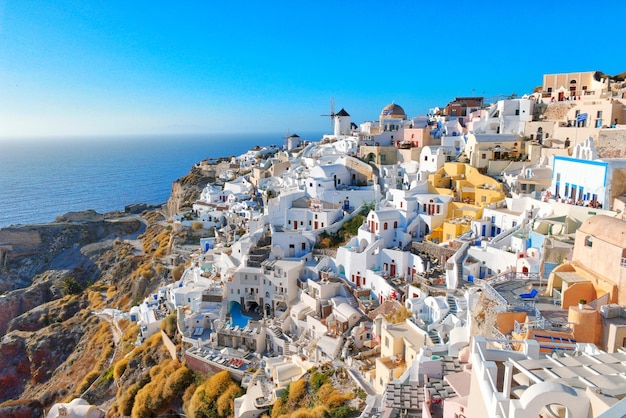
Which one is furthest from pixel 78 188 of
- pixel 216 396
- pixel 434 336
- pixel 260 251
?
pixel 434 336

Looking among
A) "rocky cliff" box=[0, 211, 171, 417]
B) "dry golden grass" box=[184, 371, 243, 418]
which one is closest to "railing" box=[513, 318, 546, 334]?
"dry golden grass" box=[184, 371, 243, 418]

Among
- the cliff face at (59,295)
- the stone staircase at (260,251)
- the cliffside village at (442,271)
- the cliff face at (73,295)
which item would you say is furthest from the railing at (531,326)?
the cliff face at (59,295)

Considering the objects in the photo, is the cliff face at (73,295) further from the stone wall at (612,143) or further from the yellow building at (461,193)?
the stone wall at (612,143)

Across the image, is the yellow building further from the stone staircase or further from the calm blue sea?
the calm blue sea

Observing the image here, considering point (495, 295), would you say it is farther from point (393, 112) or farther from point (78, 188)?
point (78, 188)

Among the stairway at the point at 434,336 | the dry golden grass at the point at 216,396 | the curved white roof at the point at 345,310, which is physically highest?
the stairway at the point at 434,336

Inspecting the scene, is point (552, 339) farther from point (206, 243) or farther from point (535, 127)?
point (206, 243)
